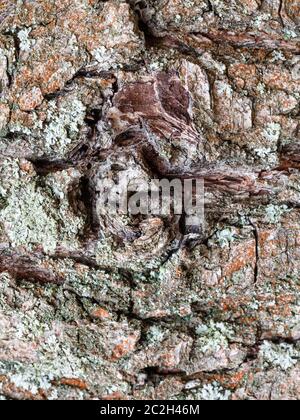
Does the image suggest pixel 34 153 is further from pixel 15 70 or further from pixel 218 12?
pixel 218 12

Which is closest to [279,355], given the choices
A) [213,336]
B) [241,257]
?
[213,336]

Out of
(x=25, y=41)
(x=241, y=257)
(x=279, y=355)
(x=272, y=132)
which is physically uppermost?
(x=25, y=41)

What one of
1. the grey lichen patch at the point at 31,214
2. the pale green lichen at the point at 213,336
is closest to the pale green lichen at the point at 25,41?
the grey lichen patch at the point at 31,214

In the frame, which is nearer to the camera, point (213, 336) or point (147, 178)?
point (147, 178)

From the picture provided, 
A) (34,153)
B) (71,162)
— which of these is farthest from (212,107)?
(34,153)

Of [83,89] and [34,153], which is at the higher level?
[83,89]
